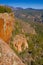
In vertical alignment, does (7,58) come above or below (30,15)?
above

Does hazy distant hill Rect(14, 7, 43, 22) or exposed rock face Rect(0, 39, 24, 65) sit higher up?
exposed rock face Rect(0, 39, 24, 65)

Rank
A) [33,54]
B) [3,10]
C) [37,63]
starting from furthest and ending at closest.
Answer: [33,54] < [37,63] < [3,10]

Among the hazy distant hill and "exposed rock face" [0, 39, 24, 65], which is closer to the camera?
"exposed rock face" [0, 39, 24, 65]

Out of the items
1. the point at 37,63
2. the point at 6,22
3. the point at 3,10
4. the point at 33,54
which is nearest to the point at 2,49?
the point at 6,22

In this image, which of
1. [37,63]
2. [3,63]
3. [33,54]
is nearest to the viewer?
[3,63]

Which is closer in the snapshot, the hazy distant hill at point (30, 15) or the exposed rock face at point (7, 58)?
the exposed rock face at point (7, 58)

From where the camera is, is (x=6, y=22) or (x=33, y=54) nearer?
(x=6, y=22)

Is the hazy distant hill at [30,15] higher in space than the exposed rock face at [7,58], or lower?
lower

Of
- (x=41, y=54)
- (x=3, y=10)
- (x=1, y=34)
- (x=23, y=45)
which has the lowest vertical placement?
(x=41, y=54)

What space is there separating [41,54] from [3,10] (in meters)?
14.0

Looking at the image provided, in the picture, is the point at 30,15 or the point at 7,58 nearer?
the point at 7,58

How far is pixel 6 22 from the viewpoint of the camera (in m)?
20.7

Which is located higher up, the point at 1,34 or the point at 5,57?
the point at 5,57

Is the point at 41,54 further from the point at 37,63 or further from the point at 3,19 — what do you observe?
the point at 3,19
